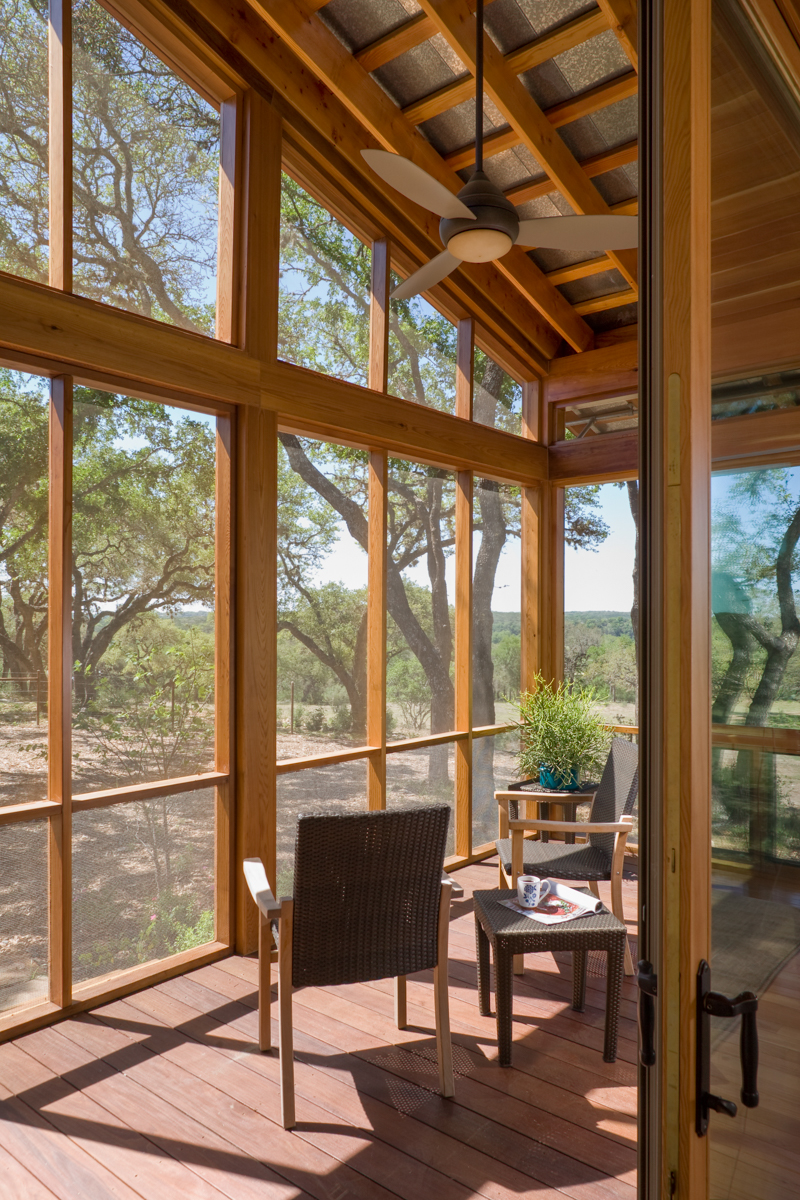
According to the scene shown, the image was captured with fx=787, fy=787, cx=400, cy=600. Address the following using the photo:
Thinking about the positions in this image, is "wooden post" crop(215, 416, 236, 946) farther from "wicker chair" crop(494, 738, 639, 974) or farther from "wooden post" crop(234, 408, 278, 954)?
"wicker chair" crop(494, 738, 639, 974)

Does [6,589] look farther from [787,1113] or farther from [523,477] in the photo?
[523,477]

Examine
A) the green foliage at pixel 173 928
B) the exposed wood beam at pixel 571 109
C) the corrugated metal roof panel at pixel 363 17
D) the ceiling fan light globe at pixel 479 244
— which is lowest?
the green foliage at pixel 173 928

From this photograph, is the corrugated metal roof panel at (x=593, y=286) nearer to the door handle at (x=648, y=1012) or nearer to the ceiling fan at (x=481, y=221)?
the ceiling fan at (x=481, y=221)

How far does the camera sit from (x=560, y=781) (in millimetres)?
4570

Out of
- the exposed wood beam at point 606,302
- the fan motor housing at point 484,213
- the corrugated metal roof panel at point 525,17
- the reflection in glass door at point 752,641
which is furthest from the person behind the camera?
the exposed wood beam at point 606,302

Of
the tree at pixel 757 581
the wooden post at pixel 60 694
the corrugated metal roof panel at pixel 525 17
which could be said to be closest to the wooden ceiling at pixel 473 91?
the corrugated metal roof panel at pixel 525 17

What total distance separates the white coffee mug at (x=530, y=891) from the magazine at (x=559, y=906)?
0.05ft

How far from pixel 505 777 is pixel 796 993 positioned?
14.5ft

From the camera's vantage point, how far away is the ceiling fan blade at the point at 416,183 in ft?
8.34

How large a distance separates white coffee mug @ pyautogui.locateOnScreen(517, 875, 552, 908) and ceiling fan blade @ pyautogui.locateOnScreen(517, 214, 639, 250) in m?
2.37

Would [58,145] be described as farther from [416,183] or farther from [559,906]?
[559,906]

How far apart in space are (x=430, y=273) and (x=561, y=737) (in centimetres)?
267

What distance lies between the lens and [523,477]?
5672mm

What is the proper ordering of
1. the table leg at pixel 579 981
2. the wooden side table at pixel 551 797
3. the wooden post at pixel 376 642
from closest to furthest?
the table leg at pixel 579 981, the wooden side table at pixel 551 797, the wooden post at pixel 376 642
